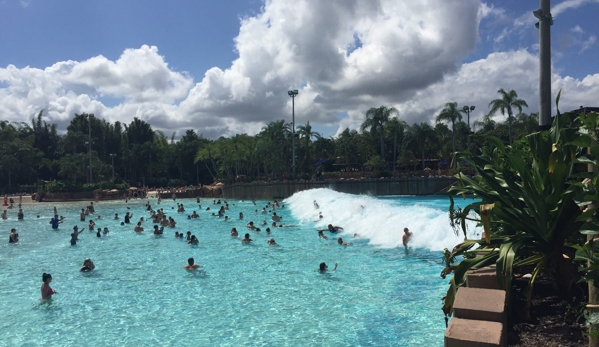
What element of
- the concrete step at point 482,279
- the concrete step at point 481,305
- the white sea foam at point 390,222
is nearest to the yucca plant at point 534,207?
the concrete step at point 482,279

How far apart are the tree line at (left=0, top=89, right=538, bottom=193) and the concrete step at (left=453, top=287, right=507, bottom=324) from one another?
167 feet

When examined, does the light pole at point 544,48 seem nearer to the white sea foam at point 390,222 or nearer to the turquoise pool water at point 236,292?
the turquoise pool water at point 236,292

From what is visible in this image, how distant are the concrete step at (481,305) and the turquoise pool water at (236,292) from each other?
134 inches

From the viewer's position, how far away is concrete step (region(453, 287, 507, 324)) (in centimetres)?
397

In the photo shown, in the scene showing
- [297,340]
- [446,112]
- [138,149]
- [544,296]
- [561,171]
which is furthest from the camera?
[138,149]

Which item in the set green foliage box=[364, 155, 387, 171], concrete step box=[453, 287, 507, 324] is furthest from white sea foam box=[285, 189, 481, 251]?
green foliage box=[364, 155, 387, 171]

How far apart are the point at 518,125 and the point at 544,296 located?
187 feet

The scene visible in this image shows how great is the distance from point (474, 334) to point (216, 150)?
67548 millimetres

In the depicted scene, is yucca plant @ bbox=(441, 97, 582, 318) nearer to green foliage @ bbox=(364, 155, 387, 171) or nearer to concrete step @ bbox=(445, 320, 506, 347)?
concrete step @ bbox=(445, 320, 506, 347)

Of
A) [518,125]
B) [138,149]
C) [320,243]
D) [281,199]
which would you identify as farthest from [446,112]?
[138,149]

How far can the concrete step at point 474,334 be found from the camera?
3.57 metres

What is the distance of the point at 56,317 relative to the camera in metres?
9.84

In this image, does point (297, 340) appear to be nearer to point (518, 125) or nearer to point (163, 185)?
point (518, 125)

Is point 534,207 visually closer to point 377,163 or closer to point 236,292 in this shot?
point 236,292
